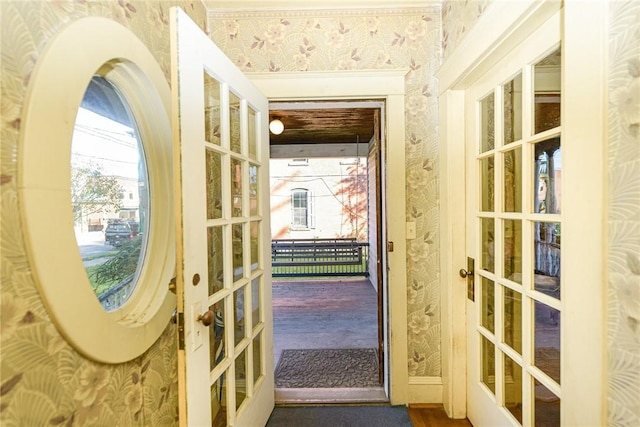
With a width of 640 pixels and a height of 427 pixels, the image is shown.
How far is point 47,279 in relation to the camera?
0.79 meters

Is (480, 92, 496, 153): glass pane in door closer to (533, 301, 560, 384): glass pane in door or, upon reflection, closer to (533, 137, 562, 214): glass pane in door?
(533, 137, 562, 214): glass pane in door

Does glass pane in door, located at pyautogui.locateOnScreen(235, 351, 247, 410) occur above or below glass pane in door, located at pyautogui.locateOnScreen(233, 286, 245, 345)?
below

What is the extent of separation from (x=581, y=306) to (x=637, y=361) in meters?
0.17

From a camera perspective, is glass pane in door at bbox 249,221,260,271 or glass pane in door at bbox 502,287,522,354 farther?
glass pane in door at bbox 249,221,260,271

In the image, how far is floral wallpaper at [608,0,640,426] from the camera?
0.75 m

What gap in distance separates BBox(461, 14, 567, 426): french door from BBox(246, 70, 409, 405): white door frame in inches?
15.0

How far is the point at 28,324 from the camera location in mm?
769

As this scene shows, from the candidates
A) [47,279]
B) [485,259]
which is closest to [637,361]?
[485,259]

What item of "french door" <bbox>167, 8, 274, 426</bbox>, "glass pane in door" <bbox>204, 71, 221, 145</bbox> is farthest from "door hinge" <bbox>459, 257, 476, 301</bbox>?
"glass pane in door" <bbox>204, 71, 221, 145</bbox>

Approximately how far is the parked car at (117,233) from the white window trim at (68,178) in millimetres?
225

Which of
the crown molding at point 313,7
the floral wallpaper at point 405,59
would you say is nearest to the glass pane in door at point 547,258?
the floral wallpaper at point 405,59

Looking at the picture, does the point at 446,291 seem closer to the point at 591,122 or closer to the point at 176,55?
the point at 591,122

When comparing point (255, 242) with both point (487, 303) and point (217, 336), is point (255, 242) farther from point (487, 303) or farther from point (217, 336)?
point (487, 303)

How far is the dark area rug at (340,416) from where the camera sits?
183 cm
